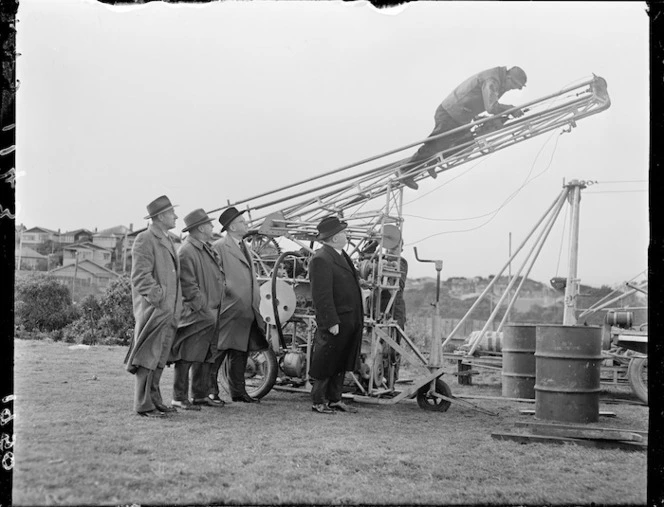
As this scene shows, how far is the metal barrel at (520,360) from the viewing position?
335 inches

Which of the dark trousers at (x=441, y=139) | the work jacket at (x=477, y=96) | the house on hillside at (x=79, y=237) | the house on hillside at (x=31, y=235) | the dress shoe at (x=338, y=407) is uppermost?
the work jacket at (x=477, y=96)

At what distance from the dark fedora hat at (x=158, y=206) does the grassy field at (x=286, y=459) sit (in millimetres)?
1731

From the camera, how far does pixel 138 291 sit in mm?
5715

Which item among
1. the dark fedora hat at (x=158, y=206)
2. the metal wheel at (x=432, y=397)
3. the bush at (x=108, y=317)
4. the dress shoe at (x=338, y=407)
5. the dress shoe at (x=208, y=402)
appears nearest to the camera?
the dark fedora hat at (x=158, y=206)

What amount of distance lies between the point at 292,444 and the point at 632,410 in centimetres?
495

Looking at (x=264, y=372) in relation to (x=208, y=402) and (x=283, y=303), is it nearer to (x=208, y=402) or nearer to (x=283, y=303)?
(x=283, y=303)

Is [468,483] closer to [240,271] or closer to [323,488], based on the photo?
[323,488]

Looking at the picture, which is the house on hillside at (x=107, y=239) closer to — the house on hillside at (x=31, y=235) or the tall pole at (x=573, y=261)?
the house on hillside at (x=31, y=235)

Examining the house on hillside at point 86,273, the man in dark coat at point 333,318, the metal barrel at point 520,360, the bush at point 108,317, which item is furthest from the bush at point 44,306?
the metal barrel at point 520,360

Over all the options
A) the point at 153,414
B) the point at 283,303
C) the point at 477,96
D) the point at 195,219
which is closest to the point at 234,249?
the point at 195,219

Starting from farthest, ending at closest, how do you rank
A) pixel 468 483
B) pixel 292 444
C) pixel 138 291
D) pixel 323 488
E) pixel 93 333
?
pixel 93 333, pixel 138 291, pixel 292 444, pixel 468 483, pixel 323 488

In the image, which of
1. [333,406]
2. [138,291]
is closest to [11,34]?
[138,291]

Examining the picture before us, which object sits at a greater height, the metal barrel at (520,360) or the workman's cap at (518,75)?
the workman's cap at (518,75)

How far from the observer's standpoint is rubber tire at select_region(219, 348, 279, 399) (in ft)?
24.2
